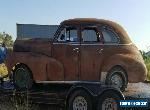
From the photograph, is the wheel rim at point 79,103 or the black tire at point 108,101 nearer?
the black tire at point 108,101

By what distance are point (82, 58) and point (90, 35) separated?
0.69m

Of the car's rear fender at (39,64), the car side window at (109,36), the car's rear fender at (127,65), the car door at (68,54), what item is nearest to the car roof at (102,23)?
the car side window at (109,36)

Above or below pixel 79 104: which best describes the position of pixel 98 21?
above

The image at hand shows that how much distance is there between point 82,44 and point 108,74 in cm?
96

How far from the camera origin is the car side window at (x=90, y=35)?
9.14 m

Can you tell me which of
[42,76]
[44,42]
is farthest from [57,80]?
[44,42]

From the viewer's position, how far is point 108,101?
8.09 meters

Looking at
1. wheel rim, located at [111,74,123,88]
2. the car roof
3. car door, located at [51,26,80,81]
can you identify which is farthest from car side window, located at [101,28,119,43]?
wheel rim, located at [111,74,123,88]

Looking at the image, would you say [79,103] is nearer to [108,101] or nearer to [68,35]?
[108,101]

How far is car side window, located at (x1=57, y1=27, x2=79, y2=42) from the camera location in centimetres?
924

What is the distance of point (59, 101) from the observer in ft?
28.7

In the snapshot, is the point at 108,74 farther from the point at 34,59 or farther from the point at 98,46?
the point at 34,59

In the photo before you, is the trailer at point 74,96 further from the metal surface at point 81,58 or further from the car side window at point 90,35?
the car side window at point 90,35

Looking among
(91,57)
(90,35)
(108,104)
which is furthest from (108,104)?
(90,35)
